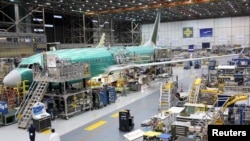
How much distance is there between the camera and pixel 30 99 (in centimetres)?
1753

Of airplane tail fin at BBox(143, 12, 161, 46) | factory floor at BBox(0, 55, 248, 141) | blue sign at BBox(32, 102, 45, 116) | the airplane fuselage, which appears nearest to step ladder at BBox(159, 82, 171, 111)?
factory floor at BBox(0, 55, 248, 141)

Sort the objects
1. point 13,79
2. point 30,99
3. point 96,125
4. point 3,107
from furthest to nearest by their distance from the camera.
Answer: point 13,79
point 30,99
point 3,107
point 96,125

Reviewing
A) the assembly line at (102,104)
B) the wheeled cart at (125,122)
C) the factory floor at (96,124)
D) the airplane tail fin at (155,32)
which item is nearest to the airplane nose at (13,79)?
the assembly line at (102,104)

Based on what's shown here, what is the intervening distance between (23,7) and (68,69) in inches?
1236

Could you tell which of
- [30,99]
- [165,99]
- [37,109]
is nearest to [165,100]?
[165,99]

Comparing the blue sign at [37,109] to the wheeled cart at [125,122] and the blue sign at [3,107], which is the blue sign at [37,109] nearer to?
the blue sign at [3,107]

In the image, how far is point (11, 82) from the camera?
17.9m

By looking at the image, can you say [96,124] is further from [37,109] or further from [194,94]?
[194,94]

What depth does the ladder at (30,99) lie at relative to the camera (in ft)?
54.0

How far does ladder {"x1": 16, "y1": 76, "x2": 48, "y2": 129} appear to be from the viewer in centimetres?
1645

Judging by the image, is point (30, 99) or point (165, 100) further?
point (165, 100)

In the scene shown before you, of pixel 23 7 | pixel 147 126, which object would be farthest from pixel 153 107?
pixel 23 7

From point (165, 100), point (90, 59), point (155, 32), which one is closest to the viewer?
point (165, 100)

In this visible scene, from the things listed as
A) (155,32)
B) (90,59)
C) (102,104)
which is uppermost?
(155,32)
